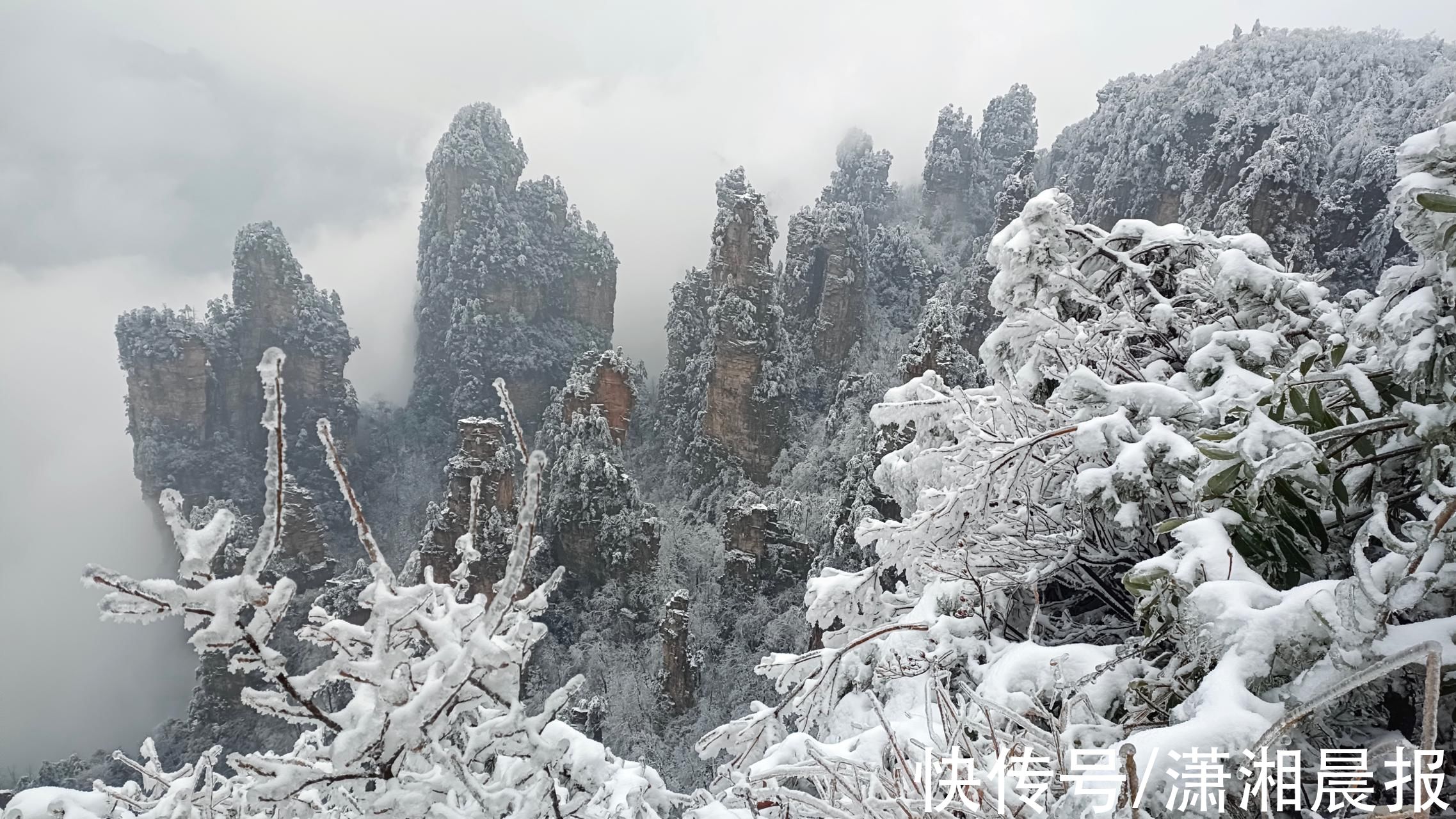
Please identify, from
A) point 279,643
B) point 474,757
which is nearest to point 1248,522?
point 474,757

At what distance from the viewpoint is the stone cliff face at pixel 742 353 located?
2597cm

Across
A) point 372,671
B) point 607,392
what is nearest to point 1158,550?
point 372,671

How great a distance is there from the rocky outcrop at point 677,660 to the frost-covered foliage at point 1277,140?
18.4m

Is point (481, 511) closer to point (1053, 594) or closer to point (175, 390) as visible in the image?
point (1053, 594)

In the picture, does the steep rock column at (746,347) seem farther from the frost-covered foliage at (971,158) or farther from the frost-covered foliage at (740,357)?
the frost-covered foliage at (971,158)

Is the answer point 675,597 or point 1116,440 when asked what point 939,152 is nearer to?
point 675,597

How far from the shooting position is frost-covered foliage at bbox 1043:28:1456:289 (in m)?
20.2

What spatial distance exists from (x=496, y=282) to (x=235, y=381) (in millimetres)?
12699

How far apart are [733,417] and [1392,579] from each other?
82.2ft

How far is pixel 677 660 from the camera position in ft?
57.8

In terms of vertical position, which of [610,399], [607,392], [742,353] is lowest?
[610,399]

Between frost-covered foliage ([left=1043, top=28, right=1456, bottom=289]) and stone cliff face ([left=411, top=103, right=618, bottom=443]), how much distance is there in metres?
25.1

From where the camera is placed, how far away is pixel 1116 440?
2.05 m

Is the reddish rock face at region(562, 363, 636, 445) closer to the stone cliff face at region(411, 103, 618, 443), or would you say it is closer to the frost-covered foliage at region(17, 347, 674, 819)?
the stone cliff face at region(411, 103, 618, 443)
